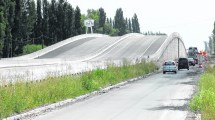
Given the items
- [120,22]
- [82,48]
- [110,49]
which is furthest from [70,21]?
[120,22]

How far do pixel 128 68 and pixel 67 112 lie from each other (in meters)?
25.1

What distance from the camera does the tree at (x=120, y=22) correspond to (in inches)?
7328

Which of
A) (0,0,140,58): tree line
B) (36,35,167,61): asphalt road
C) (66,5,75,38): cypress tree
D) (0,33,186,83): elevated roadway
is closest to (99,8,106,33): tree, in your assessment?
(0,0,140,58): tree line

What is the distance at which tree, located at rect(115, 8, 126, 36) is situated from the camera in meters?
186

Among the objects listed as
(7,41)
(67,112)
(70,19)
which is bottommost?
(67,112)

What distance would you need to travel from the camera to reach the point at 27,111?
1507cm

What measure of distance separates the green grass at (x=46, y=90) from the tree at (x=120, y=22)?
507ft

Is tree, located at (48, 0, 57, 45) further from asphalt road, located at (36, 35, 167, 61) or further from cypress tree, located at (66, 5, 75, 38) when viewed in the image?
asphalt road, located at (36, 35, 167, 61)

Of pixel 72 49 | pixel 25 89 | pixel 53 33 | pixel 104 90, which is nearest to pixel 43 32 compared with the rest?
pixel 53 33

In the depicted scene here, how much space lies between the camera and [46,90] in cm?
1862

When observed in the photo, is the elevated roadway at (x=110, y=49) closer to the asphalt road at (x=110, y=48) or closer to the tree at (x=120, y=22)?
the asphalt road at (x=110, y=48)

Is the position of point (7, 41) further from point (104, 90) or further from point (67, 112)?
point (67, 112)

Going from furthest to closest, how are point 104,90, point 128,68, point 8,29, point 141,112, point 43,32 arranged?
point 43,32 → point 8,29 → point 128,68 → point 104,90 → point 141,112

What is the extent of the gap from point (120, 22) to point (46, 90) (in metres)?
172
